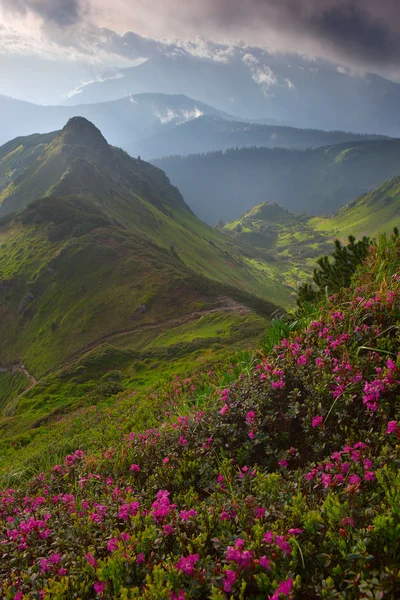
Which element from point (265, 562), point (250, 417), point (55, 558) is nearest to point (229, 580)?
point (265, 562)

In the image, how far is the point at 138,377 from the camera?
37.1 metres

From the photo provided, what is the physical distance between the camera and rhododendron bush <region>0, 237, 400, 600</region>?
299 centimetres

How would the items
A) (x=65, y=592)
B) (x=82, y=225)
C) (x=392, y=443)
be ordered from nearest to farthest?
(x=65, y=592), (x=392, y=443), (x=82, y=225)

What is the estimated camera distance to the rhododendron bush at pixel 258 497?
118 inches

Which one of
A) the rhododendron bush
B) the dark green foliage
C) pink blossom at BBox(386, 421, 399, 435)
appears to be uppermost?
the dark green foliage

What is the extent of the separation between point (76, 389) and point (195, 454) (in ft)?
127

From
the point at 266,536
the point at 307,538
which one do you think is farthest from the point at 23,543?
the point at 307,538

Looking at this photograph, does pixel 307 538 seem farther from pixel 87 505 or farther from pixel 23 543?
pixel 23 543

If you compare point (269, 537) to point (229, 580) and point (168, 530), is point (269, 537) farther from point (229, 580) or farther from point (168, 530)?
point (168, 530)

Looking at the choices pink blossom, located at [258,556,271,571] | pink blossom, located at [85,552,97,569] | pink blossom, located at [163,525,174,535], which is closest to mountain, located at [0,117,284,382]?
pink blossom, located at [163,525,174,535]

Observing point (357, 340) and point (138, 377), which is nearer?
point (357, 340)

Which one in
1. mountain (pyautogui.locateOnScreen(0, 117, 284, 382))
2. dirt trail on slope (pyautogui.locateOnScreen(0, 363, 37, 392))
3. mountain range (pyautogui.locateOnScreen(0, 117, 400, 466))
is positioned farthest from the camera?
dirt trail on slope (pyautogui.locateOnScreen(0, 363, 37, 392))

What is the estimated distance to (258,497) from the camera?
397cm

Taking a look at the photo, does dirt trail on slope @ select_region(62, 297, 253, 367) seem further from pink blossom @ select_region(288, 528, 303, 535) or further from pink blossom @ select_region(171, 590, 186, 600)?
pink blossom @ select_region(171, 590, 186, 600)
